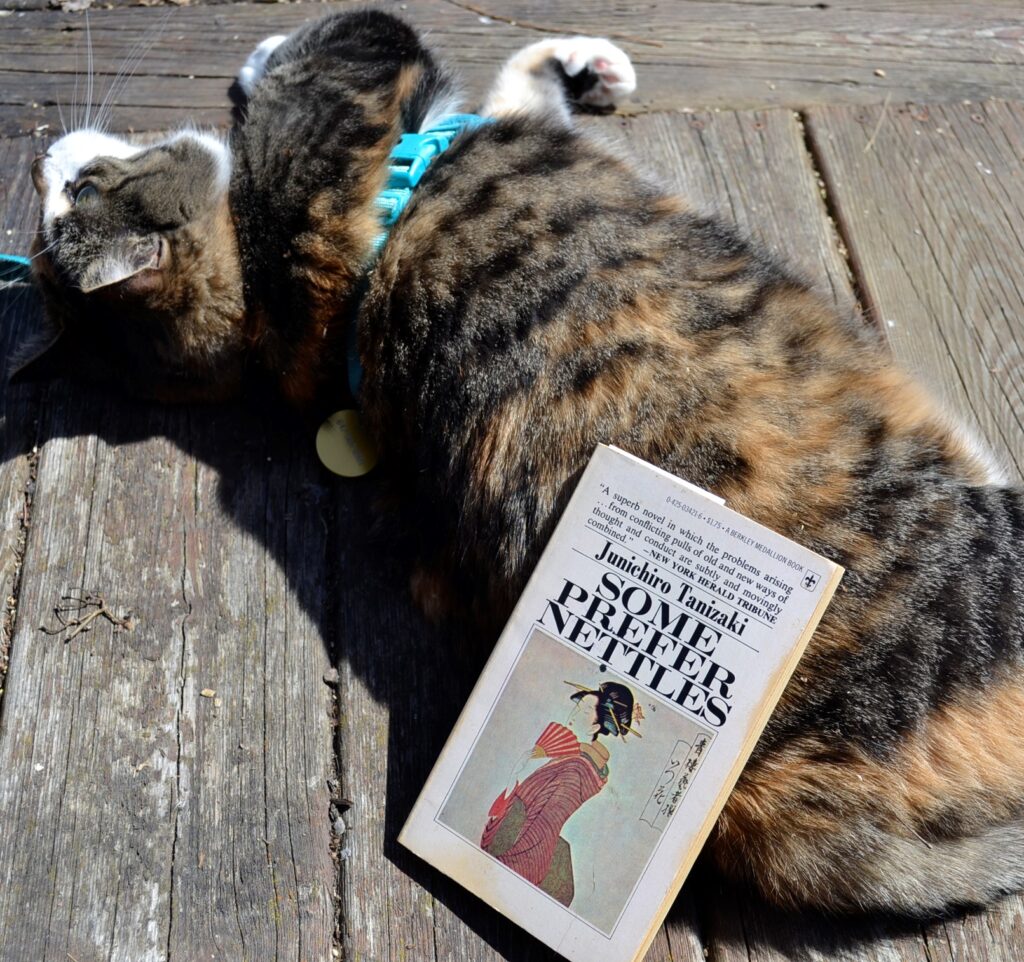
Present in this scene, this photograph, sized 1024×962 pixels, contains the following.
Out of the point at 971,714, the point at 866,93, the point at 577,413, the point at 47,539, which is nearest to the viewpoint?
the point at 971,714

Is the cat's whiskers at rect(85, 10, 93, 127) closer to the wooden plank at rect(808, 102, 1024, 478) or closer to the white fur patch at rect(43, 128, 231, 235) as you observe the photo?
the white fur patch at rect(43, 128, 231, 235)

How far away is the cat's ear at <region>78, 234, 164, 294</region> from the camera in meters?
1.72

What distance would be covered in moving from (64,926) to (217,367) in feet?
3.25

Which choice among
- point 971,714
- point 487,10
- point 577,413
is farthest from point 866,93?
point 971,714

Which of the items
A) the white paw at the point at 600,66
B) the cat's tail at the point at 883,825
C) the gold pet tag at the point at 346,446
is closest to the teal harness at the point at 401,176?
the gold pet tag at the point at 346,446

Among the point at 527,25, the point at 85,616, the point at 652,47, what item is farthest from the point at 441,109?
the point at 85,616

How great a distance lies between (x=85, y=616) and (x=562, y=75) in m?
1.55

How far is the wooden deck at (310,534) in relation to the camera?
145 centimetres

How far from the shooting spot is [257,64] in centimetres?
221

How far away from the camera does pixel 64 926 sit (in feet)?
4.73

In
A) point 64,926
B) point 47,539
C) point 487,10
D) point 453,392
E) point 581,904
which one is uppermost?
point 487,10

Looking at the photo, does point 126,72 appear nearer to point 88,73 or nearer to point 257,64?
point 88,73

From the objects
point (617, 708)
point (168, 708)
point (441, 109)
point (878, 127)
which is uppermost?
point (878, 127)

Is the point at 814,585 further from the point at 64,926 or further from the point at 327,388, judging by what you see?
the point at 64,926
